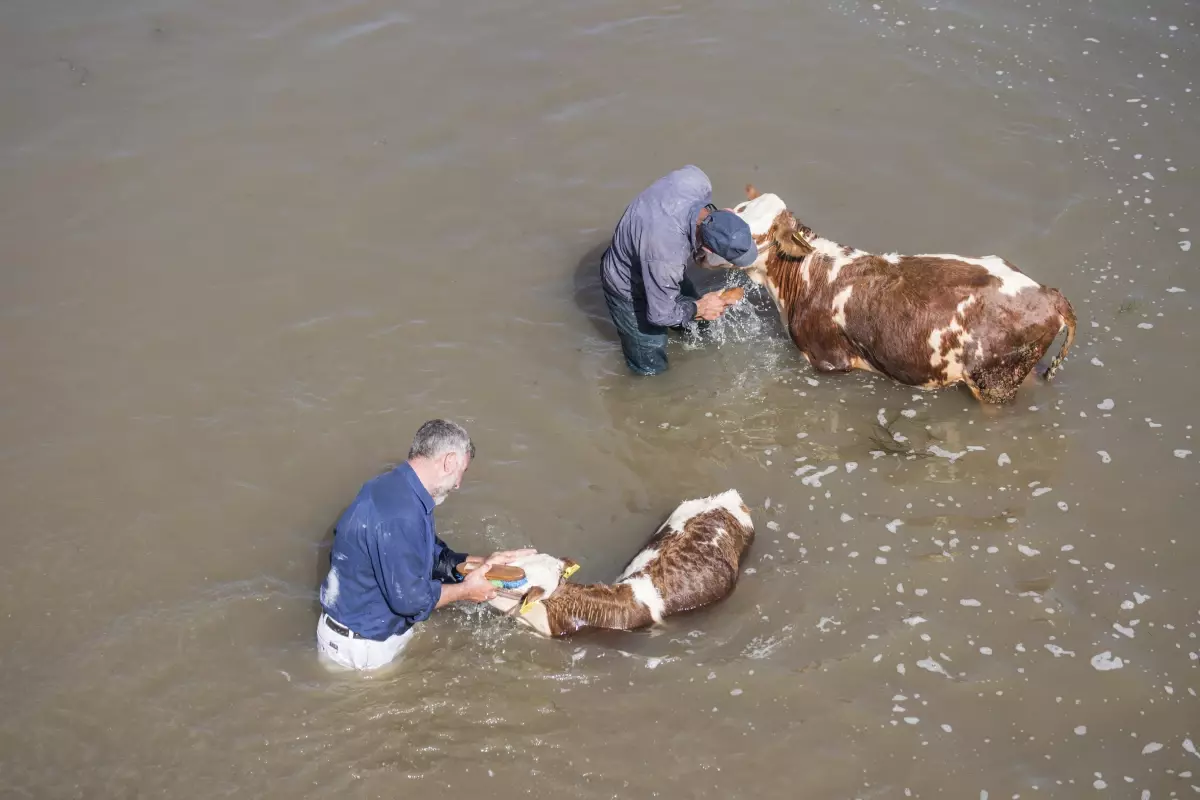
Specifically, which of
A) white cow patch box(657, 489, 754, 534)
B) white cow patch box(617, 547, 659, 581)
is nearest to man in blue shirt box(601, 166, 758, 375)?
white cow patch box(657, 489, 754, 534)

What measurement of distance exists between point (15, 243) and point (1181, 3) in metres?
13.0

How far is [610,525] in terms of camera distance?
283 inches

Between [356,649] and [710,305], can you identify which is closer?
[356,649]

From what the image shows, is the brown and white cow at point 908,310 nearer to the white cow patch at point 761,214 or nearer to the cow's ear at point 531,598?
the white cow patch at point 761,214

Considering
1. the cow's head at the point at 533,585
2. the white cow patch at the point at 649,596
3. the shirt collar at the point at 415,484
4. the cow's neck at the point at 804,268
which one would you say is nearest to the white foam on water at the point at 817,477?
the cow's neck at the point at 804,268

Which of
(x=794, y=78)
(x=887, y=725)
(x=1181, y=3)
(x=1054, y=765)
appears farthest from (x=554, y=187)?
(x=1181, y=3)

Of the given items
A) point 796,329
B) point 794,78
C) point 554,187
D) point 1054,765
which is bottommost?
point 1054,765

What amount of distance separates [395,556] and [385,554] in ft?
0.18

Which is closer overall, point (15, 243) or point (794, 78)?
point (15, 243)

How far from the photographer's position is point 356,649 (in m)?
5.90

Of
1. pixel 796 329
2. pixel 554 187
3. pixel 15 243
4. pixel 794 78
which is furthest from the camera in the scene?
pixel 794 78

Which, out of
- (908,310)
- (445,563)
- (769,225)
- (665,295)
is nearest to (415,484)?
(445,563)

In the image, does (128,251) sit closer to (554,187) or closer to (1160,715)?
(554,187)

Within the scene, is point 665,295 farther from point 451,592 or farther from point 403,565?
point 403,565
